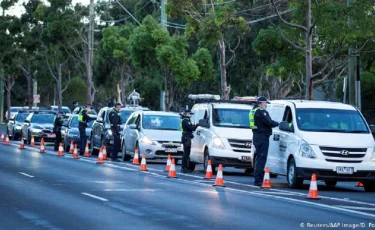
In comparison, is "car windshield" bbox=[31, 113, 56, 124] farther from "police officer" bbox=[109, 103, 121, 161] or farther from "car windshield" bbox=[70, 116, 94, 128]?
"police officer" bbox=[109, 103, 121, 161]

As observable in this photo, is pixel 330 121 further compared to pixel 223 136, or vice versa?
pixel 223 136

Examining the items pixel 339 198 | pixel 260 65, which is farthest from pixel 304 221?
pixel 260 65

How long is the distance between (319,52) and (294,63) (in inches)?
44.1

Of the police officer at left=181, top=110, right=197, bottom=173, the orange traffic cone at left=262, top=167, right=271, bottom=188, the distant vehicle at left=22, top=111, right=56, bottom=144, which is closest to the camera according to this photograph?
the orange traffic cone at left=262, top=167, right=271, bottom=188

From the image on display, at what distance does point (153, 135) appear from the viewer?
32.0m

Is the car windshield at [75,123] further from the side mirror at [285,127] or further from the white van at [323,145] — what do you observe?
the side mirror at [285,127]

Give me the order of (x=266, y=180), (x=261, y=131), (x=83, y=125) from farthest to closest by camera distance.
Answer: (x=83, y=125)
(x=261, y=131)
(x=266, y=180)

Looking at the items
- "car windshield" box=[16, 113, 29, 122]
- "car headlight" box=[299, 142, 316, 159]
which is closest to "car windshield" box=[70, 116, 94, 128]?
"car windshield" box=[16, 113, 29, 122]

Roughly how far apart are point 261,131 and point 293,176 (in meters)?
1.27

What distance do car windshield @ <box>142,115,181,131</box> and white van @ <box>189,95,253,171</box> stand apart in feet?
13.9

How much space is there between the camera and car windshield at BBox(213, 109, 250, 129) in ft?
89.8

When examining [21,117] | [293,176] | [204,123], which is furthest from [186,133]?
[21,117]

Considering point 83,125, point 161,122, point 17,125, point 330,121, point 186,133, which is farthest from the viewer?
point 17,125

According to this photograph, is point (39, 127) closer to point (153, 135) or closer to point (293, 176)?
point (153, 135)
